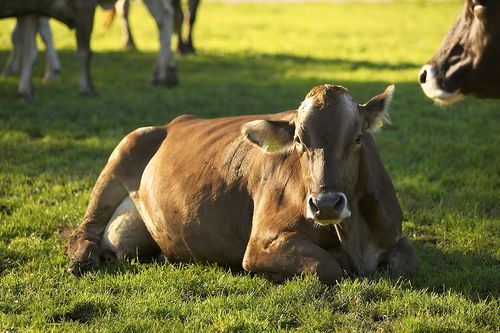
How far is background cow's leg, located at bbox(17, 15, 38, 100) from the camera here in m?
13.4

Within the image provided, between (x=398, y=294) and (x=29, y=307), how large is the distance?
2.30m

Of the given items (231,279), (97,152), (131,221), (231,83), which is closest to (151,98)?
(231,83)

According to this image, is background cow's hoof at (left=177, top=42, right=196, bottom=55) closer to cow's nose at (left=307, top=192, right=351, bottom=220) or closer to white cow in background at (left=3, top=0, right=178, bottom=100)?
white cow in background at (left=3, top=0, right=178, bottom=100)

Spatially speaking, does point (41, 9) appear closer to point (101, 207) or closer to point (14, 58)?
point (14, 58)

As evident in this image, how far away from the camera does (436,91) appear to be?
684 cm

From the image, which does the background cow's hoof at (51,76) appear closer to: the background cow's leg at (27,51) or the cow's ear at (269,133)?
the background cow's leg at (27,51)

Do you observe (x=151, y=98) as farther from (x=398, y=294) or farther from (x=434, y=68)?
(x=398, y=294)

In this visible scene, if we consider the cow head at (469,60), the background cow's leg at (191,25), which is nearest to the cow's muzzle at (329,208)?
the cow head at (469,60)

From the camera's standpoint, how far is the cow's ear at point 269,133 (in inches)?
232

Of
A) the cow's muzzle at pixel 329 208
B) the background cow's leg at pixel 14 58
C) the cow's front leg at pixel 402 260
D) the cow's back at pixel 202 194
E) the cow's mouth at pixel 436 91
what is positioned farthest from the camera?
the background cow's leg at pixel 14 58

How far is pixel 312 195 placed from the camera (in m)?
5.38

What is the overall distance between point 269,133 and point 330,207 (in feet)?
2.88

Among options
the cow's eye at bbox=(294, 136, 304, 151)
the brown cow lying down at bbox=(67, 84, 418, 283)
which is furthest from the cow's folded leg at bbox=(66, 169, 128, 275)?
the cow's eye at bbox=(294, 136, 304, 151)

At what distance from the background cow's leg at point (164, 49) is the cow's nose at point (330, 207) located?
10.3 m
